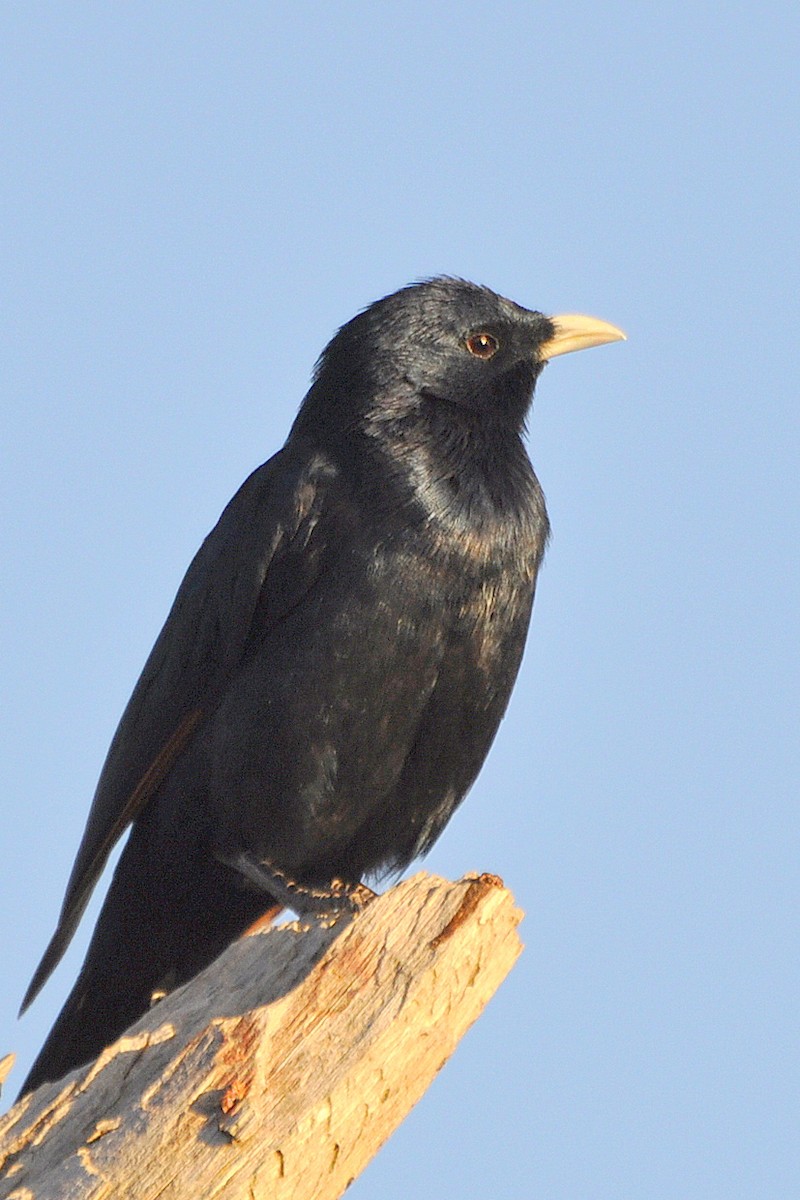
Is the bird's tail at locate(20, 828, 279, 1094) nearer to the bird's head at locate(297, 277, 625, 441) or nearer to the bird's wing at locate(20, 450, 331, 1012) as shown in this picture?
the bird's wing at locate(20, 450, 331, 1012)

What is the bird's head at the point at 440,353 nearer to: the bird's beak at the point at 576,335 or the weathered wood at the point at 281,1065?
the bird's beak at the point at 576,335

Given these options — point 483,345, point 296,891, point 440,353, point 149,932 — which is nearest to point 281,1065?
point 296,891

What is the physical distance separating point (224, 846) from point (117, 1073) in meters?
2.27

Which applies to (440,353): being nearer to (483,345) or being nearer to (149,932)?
(483,345)

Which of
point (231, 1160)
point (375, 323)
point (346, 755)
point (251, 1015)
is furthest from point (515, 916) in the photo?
point (375, 323)

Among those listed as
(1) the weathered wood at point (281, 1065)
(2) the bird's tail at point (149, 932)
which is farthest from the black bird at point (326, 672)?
(1) the weathered wood at point (281, 1065)

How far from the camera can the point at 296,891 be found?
6516 mm

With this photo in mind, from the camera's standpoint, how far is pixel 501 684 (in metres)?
6.63

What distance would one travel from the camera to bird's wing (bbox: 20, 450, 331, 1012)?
6730 millimetres

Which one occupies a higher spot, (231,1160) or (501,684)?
(501,684)

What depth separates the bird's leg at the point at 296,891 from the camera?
6371 mm

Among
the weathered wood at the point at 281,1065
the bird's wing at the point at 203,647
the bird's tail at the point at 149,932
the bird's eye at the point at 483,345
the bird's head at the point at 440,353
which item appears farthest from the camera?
the bird's eye at the point at 483,345

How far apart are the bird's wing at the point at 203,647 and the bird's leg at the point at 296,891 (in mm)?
537

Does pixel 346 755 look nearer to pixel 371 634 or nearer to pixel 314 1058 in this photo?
pixel 371 634
